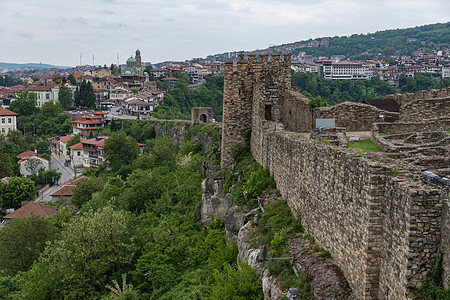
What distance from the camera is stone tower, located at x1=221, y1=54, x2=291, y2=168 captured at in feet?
76.1

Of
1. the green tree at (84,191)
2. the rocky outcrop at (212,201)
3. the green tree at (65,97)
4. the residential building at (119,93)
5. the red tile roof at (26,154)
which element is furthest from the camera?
the residential building at (119,93)

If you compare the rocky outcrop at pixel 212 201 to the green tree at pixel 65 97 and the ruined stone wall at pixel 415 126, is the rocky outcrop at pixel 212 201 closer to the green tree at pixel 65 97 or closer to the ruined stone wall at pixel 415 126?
the ruined stone wall at pixel 415 126

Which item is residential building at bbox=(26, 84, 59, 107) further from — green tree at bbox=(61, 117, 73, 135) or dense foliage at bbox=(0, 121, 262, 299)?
dense foliage at bbox=(0, 121, 262, 299)

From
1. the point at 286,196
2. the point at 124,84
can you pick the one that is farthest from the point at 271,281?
the point at 124,84

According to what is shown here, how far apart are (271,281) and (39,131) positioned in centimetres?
10920

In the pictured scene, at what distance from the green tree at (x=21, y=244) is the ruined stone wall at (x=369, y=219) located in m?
23.4

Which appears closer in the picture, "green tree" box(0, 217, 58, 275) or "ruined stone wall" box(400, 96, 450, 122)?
"ruined stone wall" box(400, 96, 450, 122)

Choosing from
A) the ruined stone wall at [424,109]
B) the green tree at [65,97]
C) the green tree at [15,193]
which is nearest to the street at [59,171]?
the green tree at [15,193]

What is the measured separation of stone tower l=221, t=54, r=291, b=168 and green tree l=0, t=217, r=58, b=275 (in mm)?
14657

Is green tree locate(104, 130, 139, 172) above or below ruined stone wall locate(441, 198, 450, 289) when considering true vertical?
below

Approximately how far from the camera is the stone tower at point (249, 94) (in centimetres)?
2319

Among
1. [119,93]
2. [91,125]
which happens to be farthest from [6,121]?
[119,93]

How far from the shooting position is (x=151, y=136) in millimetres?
76875

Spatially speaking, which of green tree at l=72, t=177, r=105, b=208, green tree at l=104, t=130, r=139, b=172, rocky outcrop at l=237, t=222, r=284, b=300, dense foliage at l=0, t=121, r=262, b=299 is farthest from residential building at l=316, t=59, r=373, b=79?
rocky outcrop at l=237, t=222, r=284, b=300
